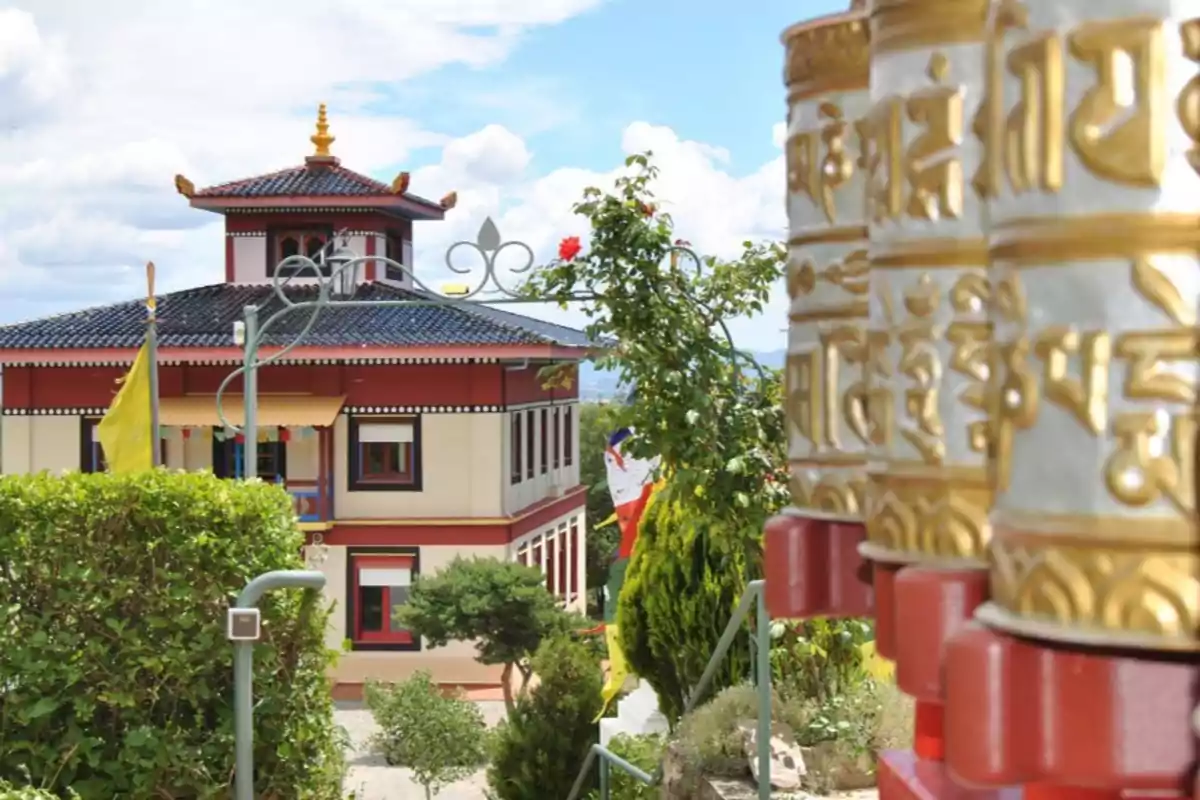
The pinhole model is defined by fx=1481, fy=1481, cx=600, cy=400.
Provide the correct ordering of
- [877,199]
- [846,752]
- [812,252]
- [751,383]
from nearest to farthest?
[877,199] → [812,252] → [846,752] → [751,383]

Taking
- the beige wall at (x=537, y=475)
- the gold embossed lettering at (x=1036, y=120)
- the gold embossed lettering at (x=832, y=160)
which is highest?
the gold embossed lettering at (x=832, y=160)

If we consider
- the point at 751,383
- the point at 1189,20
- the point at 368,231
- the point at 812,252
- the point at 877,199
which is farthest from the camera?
the point at 368,231

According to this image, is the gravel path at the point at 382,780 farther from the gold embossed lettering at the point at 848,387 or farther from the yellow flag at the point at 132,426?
the gold embossed lettering at the point at 848,387

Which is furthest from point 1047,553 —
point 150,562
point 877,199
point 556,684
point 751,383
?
point 556,684

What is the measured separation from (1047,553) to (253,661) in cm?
907

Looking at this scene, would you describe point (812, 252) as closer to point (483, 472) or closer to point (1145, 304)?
point (1145, 304)

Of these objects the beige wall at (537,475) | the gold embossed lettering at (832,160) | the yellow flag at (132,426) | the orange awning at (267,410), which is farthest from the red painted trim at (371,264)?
the gold embossed lettering at (832,160)

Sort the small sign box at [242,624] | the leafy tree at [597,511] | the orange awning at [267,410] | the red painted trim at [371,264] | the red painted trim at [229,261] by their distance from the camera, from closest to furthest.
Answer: the small sign box at [242,624] → the orange awning at [267,410] → the red painted trim at [371,264] → the red painted trim at [229,261] → the leafy tree at [597,511]

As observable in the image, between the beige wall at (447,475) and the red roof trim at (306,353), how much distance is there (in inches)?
47.3

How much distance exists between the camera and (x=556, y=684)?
14.9m

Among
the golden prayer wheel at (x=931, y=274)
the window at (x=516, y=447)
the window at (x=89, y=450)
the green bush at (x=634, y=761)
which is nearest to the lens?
the golden prayer wheel at (x=931, y=274)

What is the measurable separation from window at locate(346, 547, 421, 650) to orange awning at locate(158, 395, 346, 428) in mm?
2492

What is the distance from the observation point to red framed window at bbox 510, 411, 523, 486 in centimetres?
2728

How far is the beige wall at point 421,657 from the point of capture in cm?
2584
